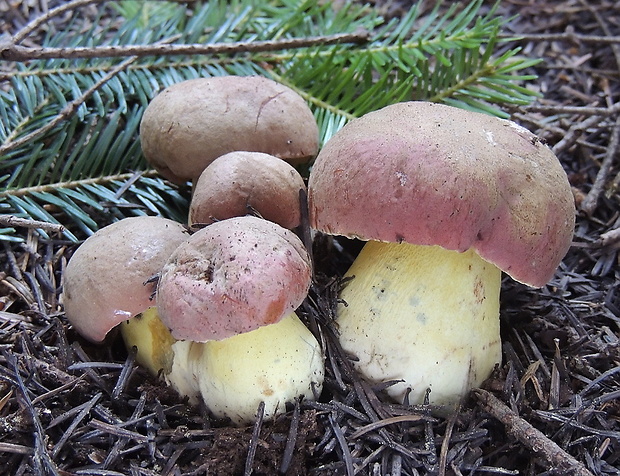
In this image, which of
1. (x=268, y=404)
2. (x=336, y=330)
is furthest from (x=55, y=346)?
(x=336, y=330)

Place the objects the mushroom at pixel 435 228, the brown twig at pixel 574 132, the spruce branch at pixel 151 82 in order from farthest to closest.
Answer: the brown twig at pixel 574 132, the spruce branch at pixel 151 82, the mushroom at pixel 435 228

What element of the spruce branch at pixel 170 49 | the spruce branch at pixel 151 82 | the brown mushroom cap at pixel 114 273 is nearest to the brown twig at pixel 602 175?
the spruce branch at pixel 151 82

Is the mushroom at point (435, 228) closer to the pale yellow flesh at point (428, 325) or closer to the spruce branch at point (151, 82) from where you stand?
the pale yellow flesh at point (428, 325)

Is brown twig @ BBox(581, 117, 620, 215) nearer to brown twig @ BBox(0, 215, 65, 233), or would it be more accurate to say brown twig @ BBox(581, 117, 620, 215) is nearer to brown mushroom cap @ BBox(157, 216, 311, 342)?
brown mushroom cap @ BBox(157, 216, 311, 342)

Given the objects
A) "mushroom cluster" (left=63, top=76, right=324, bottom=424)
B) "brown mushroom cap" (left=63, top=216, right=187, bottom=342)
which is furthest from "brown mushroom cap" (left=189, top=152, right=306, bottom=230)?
"brown mushroom cap" (left=63, top=216, right=187, bottom=342)

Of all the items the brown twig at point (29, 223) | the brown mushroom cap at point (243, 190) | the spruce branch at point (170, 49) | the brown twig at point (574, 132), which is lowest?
→ the brown twig at point (574, 132)

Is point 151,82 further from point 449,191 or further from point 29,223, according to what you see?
point 449,191

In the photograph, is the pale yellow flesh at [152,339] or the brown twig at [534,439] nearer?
the brown twig at [534,439]

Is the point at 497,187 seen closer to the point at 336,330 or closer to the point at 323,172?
the point at 323,172
